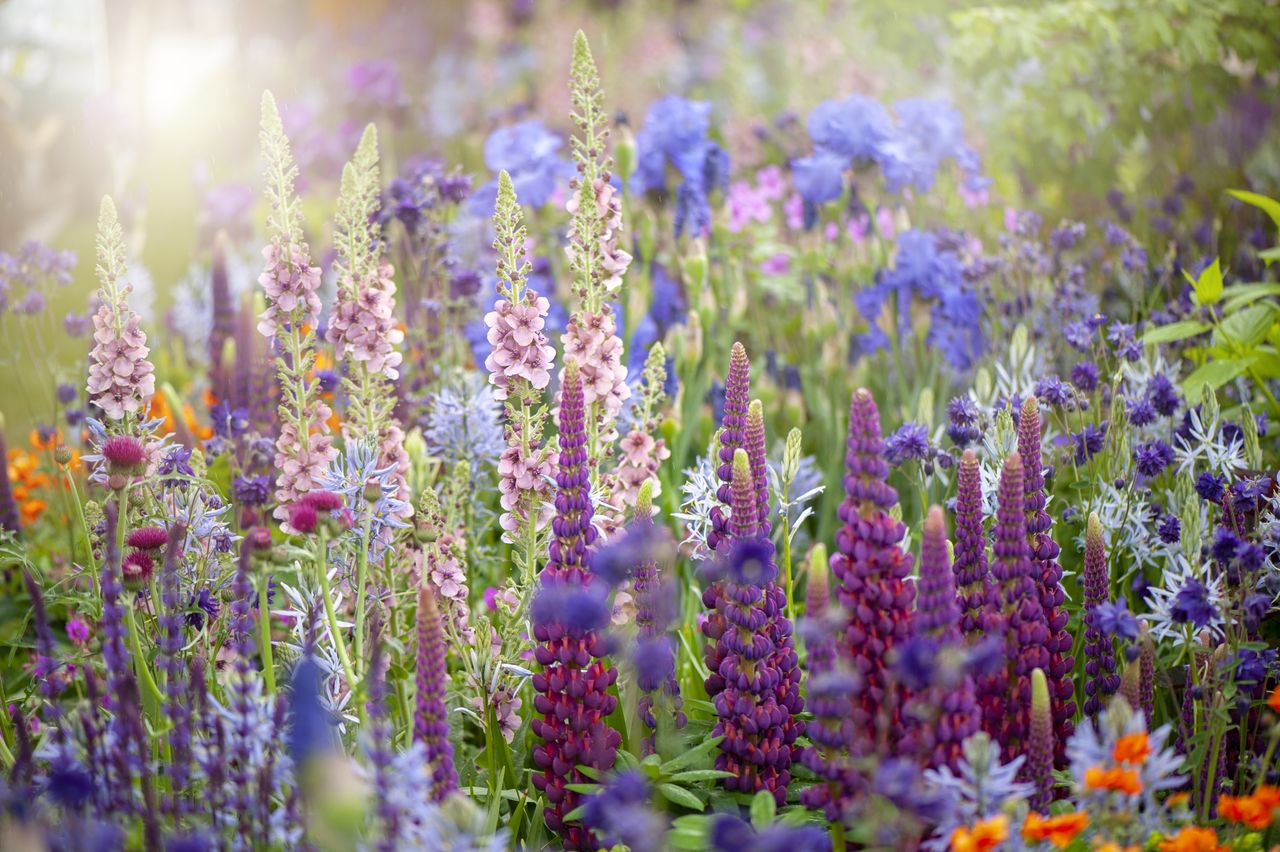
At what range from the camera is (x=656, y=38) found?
1050 cm

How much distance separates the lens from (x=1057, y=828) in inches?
61.7

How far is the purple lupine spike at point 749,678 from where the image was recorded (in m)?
2.04

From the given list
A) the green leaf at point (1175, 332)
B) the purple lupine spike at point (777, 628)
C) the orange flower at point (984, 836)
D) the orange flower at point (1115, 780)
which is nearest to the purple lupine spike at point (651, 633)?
the purple lupine spike at point (777, 628)

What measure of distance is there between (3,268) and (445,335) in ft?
4.76

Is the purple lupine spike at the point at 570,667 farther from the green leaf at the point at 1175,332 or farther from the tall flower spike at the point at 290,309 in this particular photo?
the green leaf at the point at 1175,332

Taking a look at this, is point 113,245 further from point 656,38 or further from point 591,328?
point 656,38

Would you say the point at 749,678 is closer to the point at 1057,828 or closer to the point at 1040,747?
the point at 1040,747

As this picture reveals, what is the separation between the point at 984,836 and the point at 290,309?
171 centimetres

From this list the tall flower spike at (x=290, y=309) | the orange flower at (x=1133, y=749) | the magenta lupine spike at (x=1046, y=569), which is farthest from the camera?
the tall flower spike at (x=290, y=309)

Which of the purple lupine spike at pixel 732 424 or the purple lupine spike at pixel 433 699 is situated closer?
the purple lupine spike at pixel 433 699

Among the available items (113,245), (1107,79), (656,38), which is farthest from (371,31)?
(113,245)

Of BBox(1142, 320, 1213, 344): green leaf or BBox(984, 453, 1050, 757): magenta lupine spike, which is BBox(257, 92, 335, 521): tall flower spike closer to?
BBox(984, 453, 1050, 757): magenta lupine spike

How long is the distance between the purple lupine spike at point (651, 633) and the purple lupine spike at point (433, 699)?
0.32m

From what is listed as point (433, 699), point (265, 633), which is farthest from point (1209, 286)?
point (265, 633)
